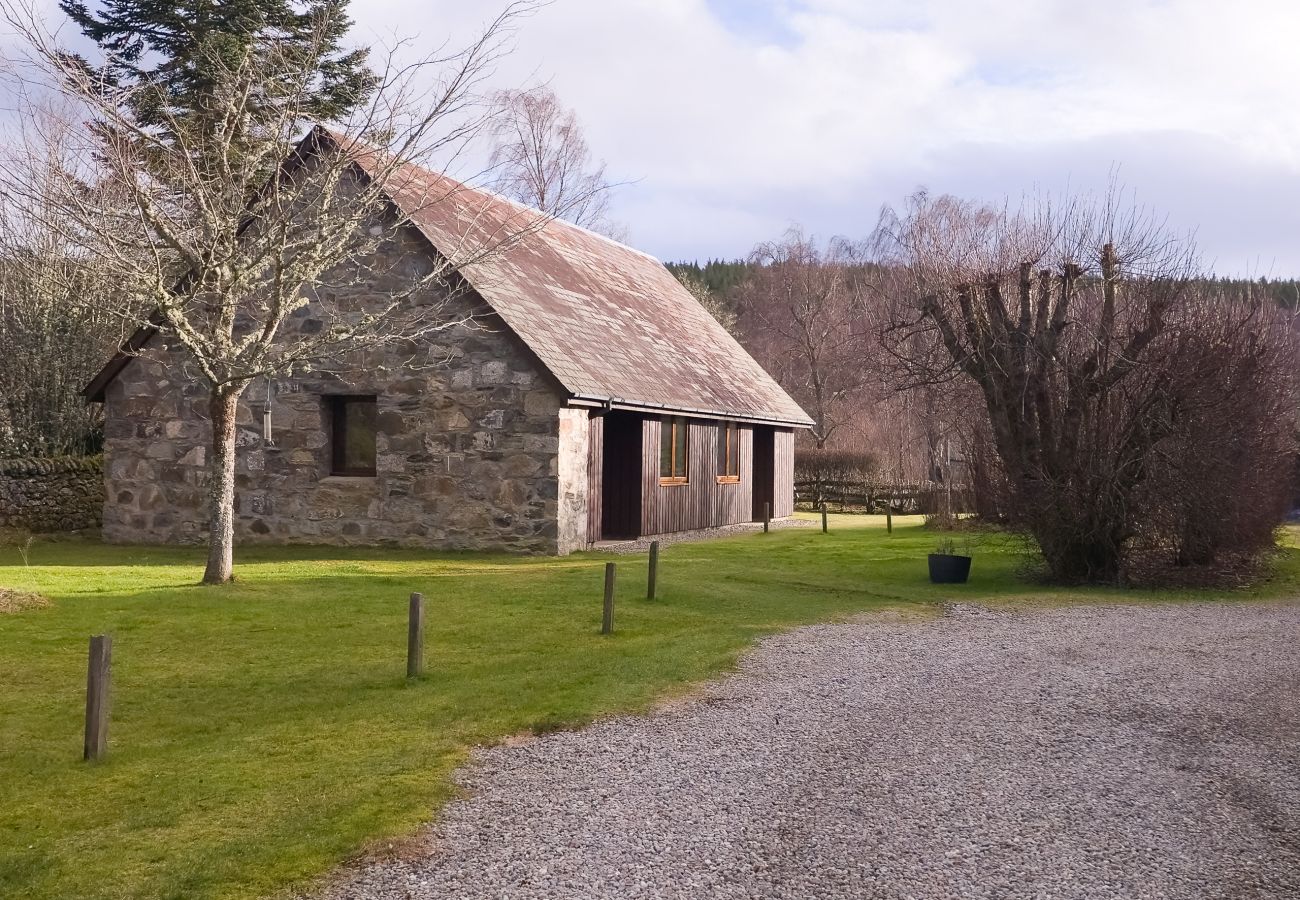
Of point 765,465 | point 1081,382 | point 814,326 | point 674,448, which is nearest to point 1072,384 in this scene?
point 1081,382

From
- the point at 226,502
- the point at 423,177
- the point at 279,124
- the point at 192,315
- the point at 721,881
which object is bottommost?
the point at 721,881

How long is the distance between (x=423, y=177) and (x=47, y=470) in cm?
855

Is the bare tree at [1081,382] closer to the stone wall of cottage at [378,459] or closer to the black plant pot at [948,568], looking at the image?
the black plant pot at [948,568]

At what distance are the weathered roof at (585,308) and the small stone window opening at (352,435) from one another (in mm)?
2982

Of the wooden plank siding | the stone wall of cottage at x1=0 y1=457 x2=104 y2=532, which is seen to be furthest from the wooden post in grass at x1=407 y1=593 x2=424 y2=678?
the stone wall of cottage at x1=0 y1=457 x2=104 y2=532

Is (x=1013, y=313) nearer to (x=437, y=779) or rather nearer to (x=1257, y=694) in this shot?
(x=1257, y=694)

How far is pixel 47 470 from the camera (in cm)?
2222

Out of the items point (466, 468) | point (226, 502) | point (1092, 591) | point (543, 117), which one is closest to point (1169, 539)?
point (1092, 591)

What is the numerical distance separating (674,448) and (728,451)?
9.92 ft

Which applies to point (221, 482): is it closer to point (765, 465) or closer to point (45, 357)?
point (45, 357)

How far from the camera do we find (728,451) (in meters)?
26.0

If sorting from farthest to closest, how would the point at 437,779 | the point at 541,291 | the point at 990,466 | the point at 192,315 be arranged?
1. the point at 541,291
2. the point at 192,315
3. the point at 990,466
4. the point at 437,779

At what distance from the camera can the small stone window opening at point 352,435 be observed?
20125 mm

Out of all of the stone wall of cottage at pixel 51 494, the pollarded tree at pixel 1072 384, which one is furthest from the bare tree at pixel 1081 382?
the stone wall of cottage at pixel 51 494
